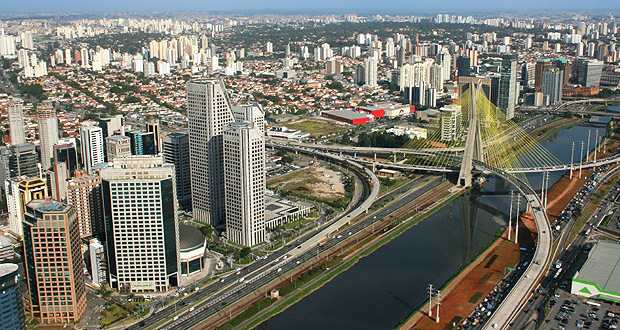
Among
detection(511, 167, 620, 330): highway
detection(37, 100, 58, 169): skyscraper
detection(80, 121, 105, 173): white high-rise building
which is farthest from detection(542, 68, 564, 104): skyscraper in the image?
detection(37, 100, 58, 169): skyscraper

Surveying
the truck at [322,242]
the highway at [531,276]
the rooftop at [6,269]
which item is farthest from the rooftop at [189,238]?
the highway at [531,276]

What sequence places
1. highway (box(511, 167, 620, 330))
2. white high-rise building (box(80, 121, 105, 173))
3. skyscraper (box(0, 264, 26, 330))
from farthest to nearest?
white high-rise building (box(80, 121, 105, 173))
highway (box(511, 167, 620, 330))
skyscraper (box(0, 264, 26, 330))

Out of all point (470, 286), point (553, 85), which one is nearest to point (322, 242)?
point (470, 286)

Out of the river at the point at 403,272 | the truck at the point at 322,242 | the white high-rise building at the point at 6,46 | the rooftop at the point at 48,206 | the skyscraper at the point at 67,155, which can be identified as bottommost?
the river at the point at 403,272

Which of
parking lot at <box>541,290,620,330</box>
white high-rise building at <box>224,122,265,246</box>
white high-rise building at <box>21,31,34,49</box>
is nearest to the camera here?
parking lot at <box>541,290,620,330</box>

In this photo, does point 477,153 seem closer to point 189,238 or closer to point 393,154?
point 393,154

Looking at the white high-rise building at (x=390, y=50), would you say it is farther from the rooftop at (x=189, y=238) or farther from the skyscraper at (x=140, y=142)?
the rooftop at (x=189, y=238)

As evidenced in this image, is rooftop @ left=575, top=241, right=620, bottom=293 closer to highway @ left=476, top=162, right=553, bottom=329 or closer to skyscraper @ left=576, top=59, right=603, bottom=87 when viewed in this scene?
highway @ left=476, top=162, right=553, bottom=329

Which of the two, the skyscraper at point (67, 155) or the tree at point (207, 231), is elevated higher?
the skyscraper at point (67, 155)

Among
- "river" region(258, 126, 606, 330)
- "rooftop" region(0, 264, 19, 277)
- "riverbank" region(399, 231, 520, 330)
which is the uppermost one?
"rooftop" region(0, 264, 19, 277)
